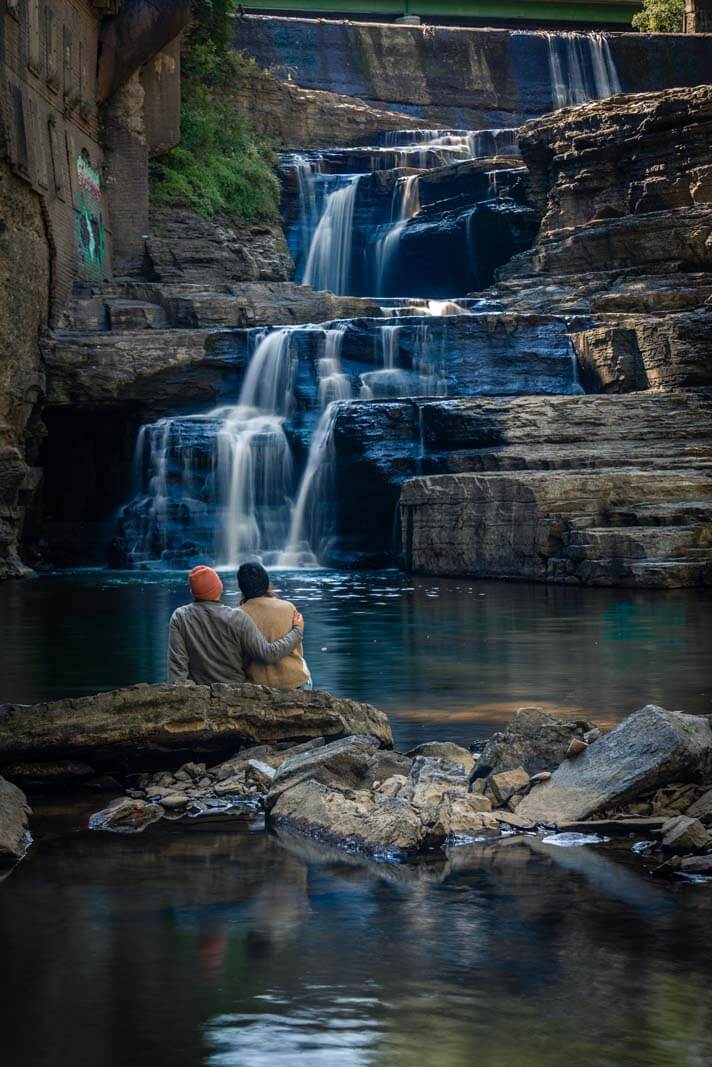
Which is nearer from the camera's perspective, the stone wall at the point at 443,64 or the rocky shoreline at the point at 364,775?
the rocky shoreline at the point at 364,775

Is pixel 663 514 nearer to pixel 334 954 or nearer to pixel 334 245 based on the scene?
pixel 334 954

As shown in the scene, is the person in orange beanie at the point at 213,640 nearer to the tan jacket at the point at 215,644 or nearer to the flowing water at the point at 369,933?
the tan jacket at the point at 215,644

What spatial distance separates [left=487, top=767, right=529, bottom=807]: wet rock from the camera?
6688 millimetres

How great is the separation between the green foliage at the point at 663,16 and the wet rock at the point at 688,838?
51.9 metres

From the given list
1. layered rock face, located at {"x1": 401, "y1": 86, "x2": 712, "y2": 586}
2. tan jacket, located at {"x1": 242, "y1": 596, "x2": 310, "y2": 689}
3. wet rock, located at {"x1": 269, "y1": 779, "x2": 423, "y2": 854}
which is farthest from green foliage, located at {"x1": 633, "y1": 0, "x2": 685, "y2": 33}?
wet rock, located at {"x1": 269, "y1": 779, "x2": 423, "y2": 854}

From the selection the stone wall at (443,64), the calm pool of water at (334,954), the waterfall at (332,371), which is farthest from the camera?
the stone wall at (443,64)

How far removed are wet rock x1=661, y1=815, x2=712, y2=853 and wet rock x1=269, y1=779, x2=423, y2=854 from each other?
3.59ft

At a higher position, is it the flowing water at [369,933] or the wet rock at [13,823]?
the wet rock at [13,823]

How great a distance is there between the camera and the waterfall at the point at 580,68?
164 feet

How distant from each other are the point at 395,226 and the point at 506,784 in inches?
1335

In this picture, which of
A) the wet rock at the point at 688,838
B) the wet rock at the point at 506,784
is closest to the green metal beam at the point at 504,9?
the wet rock at the point at 506,784

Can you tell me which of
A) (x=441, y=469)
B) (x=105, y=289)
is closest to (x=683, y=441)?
(x=441, y=469)

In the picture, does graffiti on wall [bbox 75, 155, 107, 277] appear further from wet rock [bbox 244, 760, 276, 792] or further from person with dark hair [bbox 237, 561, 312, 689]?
wet rock [bbox 244, 760, 276, 792]

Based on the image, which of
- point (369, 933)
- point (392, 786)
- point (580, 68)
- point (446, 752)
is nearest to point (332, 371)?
point (446, 752)
